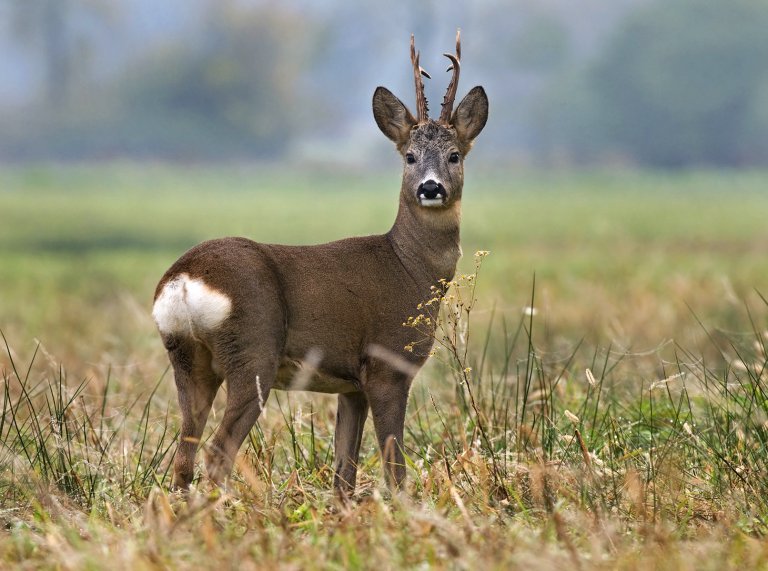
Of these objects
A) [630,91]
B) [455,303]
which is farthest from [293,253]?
[630,91]

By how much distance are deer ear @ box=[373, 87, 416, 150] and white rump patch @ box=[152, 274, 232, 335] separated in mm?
1538

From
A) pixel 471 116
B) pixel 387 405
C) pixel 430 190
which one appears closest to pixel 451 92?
pixel 471 116

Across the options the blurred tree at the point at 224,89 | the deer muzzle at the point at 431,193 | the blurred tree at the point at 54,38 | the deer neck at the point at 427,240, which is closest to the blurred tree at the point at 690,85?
the blurred tree at the point at 224,89

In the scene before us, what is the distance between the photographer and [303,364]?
5539 mm

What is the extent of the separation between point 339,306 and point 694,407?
6.35 feet

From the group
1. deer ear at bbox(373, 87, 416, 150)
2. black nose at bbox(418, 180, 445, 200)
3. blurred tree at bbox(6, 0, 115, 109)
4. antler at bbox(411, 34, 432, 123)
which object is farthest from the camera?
blurred tree at bbox(6, 0, 115, 109)

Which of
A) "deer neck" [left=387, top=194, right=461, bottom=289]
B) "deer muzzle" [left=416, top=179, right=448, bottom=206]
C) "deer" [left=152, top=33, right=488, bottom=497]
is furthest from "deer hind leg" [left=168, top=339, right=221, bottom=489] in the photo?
"deer muzzle" [left=416, top=179, right=448, bottom=206]

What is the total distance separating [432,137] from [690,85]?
10554 centimetres

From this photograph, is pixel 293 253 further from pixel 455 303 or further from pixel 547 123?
pixel 547 123

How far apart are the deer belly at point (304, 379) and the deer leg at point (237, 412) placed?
26 centimetres

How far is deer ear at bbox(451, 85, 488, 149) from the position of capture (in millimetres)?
6391

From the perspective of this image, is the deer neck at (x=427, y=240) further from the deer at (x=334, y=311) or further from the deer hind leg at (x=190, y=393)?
the deer hind leg at (x=190, y=393)

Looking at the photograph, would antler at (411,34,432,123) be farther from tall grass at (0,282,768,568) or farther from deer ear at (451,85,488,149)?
tall grass at (0,282,768,568)

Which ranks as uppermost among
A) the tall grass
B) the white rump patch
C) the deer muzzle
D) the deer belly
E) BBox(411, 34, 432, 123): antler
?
BBox(411, 34, 432, 123): antler
